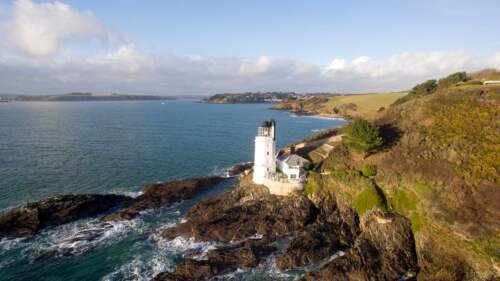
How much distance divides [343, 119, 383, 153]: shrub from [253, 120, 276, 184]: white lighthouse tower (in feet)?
34.1

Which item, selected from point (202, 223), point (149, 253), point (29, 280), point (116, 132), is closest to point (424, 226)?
point (202, 223)

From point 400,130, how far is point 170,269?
36.5 metres

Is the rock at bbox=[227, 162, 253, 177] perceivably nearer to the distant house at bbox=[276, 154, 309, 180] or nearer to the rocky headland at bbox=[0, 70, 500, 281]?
the rocky headland at bbox=[0, 70, 500, 281]

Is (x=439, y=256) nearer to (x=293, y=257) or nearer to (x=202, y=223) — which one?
(x=293, y=257)

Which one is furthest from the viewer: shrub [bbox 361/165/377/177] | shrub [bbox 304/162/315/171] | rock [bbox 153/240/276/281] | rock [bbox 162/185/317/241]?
shrub [bbox 304/162/315/171]

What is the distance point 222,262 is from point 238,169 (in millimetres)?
28173

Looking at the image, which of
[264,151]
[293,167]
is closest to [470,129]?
[293,167]

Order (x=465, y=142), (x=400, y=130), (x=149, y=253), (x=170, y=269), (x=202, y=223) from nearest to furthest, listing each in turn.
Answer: (x=170, y=269), (x=149, y=253), (x=202, y=223), (x=465, y=142), (x=400, y=130)

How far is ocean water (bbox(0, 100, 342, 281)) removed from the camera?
2642 centimetres

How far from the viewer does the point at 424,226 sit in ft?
96.0

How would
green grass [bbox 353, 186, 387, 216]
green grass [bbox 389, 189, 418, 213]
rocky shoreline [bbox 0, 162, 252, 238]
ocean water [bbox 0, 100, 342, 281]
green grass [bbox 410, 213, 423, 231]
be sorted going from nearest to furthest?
ocean water [bbox 0, 100, 342, 281] < green grass [bbox 410, 213, 423, 231] < green grass [bbox 389, 189, 418, 213] < rocky shoreline [bbox 0, 162, 252, 238] < green grass [bbox 353, 186, 387, 216]

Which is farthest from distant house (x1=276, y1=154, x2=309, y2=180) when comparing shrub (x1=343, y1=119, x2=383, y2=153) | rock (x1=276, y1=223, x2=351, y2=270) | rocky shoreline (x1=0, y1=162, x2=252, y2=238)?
rocky shoreline (x1=0, y1=162, x2=252, y2=238)

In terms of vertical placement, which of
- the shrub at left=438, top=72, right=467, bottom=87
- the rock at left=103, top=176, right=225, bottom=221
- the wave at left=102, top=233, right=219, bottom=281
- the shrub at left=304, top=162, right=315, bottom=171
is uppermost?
the shrub at left=438, top=72, right=467, bottom=87

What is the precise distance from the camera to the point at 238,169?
5438cm
